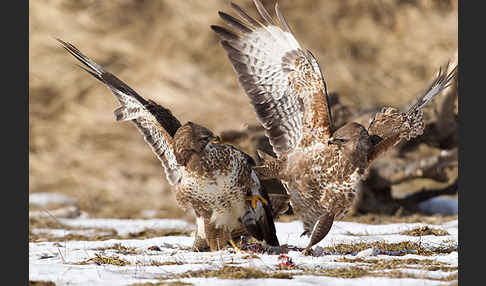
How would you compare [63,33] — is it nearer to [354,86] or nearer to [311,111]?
[354,86]

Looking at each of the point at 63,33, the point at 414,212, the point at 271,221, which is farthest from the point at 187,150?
the point at 63,33

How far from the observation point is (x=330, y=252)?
578 cm

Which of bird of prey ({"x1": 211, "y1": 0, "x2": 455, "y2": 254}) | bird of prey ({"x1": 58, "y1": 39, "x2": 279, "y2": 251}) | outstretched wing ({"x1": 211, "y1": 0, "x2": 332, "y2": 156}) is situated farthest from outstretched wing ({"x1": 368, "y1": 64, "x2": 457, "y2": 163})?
bird of prey ({"x1": 58, "y1": 39, "x2": 279, "y2": 251})

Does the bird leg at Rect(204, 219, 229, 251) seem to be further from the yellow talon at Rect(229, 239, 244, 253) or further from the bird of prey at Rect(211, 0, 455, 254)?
the bird of prey at Rect(211, 0, 455, 254)

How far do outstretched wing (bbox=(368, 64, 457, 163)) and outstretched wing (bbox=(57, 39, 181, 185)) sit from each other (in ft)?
6.06

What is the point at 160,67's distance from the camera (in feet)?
49.2

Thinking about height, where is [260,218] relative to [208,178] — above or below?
below

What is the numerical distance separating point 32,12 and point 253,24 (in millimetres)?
10333

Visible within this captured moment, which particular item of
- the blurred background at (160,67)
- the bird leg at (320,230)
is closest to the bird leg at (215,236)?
the bird leg at (320,230)

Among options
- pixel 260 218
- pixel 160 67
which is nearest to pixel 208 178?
pixel 260 218

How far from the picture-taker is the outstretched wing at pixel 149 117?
607 centimetres

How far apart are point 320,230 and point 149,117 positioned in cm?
190

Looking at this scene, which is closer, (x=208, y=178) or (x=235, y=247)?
(x=208, y=178)

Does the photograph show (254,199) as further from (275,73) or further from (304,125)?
(275,73)
